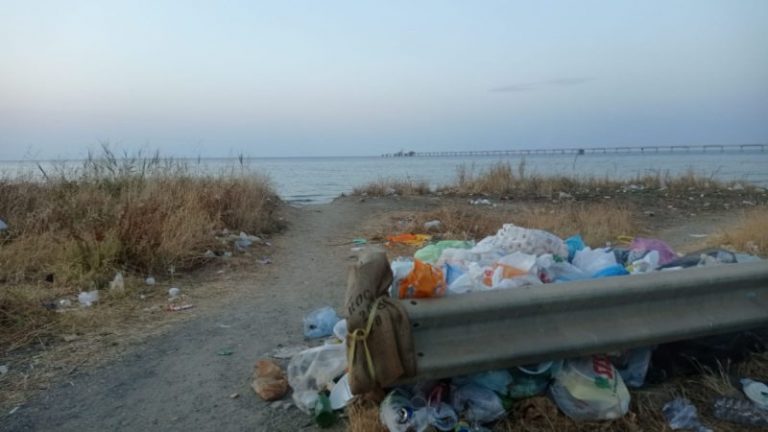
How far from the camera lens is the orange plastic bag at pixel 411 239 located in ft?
26.8

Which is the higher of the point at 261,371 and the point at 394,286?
the point at 394,286

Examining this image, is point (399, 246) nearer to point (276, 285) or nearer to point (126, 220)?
point (276, 285)

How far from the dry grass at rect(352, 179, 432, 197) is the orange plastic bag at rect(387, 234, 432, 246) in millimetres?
7342

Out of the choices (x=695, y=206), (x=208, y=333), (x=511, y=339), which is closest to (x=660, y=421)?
(x=511, y=339)

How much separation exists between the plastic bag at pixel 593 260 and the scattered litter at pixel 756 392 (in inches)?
40.0

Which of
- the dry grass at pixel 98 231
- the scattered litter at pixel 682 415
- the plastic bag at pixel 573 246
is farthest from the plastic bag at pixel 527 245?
the dry grass at pixel 98 231

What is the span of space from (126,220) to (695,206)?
41.2ft

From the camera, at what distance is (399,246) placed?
8.05 metres

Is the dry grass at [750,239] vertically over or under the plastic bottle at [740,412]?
over

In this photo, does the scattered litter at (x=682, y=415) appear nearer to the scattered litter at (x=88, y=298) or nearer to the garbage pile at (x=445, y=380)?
the garbage pile at (x=445, y=380)

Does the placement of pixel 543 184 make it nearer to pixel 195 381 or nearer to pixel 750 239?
pixel 750 239

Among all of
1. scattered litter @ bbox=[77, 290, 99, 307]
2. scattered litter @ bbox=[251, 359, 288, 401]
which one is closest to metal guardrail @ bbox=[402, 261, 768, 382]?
scattered litter @ bbox=[251, 359, 288, 401]

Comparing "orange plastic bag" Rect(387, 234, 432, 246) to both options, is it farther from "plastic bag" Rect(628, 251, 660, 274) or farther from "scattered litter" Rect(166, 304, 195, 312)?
"plastic bag" Rect(628, 251, 660, 274)

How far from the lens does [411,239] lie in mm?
8305
